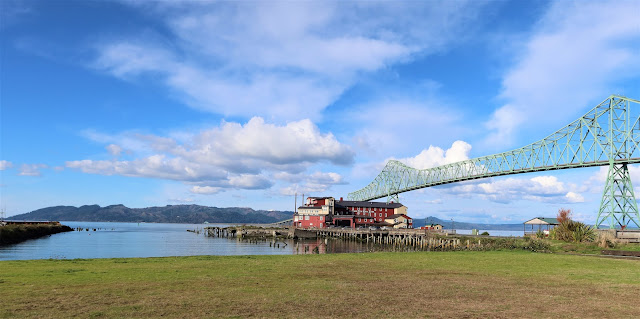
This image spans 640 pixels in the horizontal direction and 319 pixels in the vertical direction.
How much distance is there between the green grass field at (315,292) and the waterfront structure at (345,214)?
304ft

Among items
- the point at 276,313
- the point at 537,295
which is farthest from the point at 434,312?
the point at 537,295

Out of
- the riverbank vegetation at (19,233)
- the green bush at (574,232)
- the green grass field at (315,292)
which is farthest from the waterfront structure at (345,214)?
the green grass field at (315,292)

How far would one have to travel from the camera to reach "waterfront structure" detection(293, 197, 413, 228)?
11819cm

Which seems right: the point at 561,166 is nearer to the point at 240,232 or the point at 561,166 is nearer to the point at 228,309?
the point at 240,232

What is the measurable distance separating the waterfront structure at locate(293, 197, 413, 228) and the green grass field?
92.5 m

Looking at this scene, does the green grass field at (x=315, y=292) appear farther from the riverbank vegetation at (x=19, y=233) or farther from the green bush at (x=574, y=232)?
the riverbank vegetation at (x=19, y=233)

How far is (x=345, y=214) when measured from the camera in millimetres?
128500

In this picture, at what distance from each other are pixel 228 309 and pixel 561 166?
94.6m

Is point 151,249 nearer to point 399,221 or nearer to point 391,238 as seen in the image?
point 391,238

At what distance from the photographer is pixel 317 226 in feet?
382

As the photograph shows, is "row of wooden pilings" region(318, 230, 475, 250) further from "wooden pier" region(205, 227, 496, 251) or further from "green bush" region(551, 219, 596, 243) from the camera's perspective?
"green bush" region(551, 219, 596, 243)

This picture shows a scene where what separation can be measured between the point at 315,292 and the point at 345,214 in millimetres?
112642

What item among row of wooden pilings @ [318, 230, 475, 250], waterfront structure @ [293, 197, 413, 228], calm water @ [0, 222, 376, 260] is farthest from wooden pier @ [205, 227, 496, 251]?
calm water @ [0, 222, 376, 260]

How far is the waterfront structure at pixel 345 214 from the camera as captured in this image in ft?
388
